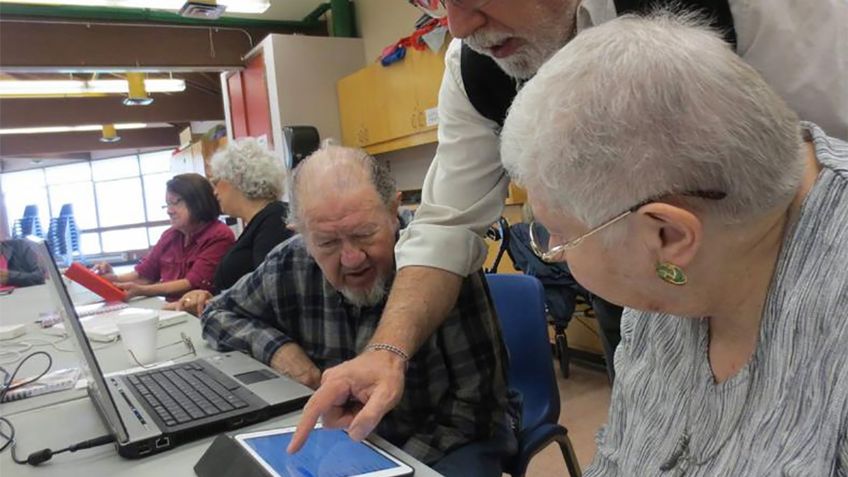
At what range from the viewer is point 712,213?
59 cm

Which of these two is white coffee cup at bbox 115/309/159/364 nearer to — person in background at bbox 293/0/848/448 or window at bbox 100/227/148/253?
person in background at bbox 293/0/848/448

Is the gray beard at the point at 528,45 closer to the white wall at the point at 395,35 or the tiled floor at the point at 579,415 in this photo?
the tiled floor at the point at 579,415

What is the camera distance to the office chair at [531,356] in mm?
1492

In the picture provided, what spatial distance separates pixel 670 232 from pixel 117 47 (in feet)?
17.2

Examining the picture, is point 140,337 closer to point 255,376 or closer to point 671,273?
point 255,376

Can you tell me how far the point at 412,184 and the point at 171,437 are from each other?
154 inches

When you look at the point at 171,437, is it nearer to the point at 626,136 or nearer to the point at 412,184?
the point at 626,136

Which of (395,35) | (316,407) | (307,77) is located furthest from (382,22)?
(316,407)

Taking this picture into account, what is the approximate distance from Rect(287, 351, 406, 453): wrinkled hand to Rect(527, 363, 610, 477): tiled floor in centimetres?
132

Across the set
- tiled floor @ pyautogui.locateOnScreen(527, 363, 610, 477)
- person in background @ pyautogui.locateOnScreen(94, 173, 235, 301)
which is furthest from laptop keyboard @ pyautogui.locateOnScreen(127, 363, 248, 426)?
person in background @ pyautogui.locateOnScreen(94, 173, 235, 301)

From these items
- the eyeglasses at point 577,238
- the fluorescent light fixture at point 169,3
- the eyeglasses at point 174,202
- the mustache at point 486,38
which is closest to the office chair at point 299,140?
the fluorescent light fixture at point 169,3

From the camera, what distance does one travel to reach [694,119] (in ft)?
1.81

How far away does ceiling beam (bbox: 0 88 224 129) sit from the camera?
7.70m

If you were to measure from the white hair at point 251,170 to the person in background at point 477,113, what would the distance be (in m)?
1.52
